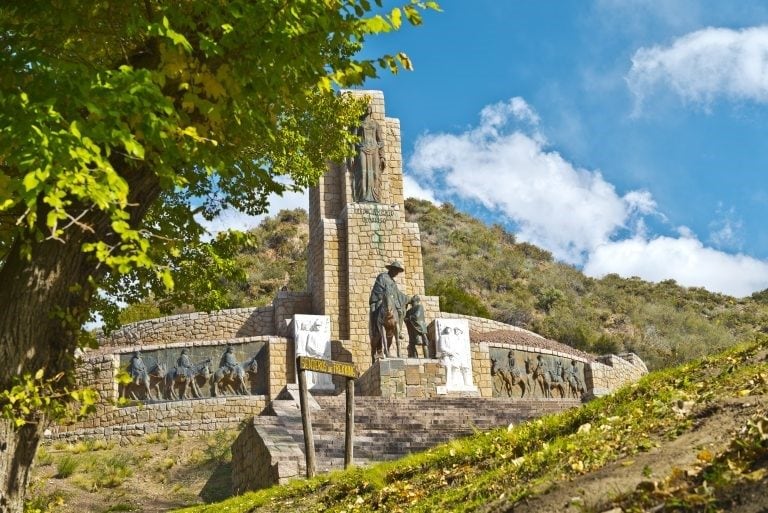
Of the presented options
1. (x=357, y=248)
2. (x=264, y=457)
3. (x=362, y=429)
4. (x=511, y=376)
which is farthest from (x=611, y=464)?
(x=357, y=248)

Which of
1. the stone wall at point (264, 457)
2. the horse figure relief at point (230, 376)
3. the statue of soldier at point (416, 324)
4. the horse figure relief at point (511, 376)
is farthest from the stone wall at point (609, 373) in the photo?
the stone wall at point (264, 457)

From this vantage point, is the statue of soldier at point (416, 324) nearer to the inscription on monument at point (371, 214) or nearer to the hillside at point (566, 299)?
the inscription on monument at point (371, 214)

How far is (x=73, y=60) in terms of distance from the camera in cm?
606

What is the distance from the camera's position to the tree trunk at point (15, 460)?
5.23m

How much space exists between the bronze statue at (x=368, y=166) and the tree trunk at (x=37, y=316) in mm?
21472

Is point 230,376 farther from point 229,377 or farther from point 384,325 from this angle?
point 384,325

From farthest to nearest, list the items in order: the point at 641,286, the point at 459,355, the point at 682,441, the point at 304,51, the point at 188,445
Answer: the point at 641,286, the point at 459,355, the point at 188,445, the point at 304,51, the point at 682,441

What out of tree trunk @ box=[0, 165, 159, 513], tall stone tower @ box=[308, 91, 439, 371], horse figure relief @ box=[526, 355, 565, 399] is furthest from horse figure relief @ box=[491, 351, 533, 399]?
tree trunk @ box=[0, 165, 159, 513]

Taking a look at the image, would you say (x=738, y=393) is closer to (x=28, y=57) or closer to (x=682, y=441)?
(x=682, y=441)

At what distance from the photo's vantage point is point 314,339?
23.9 metres

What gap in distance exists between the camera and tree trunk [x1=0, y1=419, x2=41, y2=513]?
5.23m

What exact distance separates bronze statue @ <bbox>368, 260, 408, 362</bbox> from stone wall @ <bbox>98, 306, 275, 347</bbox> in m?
6.68

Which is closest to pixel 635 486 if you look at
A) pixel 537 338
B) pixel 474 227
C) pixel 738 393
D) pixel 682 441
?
pixel 682 441

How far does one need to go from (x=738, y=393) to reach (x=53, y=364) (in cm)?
423
